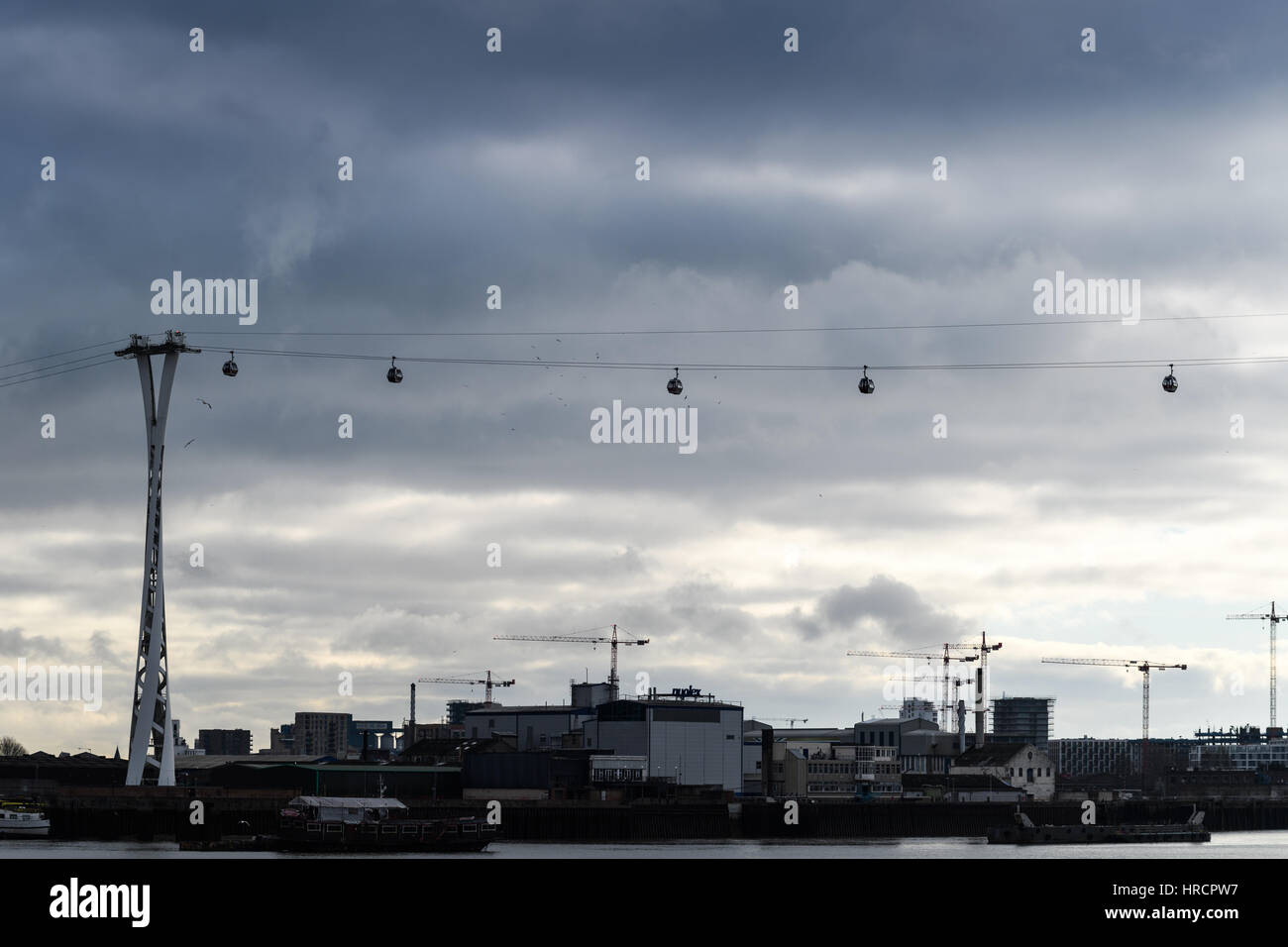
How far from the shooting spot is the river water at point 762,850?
132 m

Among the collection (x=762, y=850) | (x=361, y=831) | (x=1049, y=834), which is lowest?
(x=1049, y=834)

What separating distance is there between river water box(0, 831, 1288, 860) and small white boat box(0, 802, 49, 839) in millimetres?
5546

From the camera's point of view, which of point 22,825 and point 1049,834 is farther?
point 1049,834

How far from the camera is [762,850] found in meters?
154

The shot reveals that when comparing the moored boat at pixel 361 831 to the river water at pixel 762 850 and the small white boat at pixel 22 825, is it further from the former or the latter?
the small white boat at pixel 22 825

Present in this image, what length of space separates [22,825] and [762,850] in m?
66.7

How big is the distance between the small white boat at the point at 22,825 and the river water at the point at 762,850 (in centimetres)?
555

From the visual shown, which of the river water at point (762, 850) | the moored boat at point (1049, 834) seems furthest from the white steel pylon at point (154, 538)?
the moored boat at point (1049, 834)

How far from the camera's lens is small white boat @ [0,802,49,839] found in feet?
494

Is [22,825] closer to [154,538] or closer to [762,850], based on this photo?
[154,538]

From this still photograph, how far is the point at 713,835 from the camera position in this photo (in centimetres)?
18425

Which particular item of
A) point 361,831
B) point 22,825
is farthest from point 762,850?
point 22,825

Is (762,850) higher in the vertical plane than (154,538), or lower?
lower
